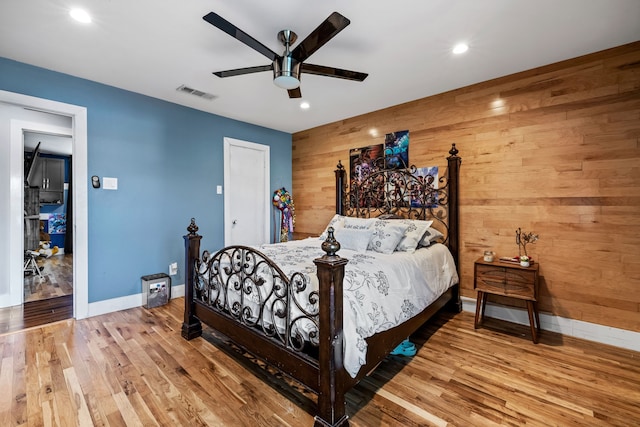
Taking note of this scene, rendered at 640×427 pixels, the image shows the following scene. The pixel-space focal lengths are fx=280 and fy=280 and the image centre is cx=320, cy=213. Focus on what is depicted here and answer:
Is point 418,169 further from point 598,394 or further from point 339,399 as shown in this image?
point 339,399

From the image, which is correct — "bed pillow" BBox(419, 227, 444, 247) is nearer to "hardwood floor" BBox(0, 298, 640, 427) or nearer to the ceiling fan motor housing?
"hardwood floor" BBox(0, 298, 640, 427)

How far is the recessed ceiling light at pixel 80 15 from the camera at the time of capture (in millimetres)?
1993

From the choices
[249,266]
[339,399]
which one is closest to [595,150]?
[339,399]

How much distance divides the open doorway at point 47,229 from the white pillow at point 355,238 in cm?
310

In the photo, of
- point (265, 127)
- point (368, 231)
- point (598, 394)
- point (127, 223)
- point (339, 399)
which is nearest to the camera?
point (339, 399)

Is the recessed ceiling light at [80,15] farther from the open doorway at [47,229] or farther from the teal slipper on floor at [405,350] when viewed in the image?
the teal slipper on floor at [405,350]

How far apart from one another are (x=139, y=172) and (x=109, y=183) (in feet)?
1.12

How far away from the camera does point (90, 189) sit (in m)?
3.09

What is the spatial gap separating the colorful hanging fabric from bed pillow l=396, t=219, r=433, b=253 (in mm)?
2418

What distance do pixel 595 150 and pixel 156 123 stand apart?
4.71 meters

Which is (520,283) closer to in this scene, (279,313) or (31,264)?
(279,313)

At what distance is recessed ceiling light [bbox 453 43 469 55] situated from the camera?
2.39 metres

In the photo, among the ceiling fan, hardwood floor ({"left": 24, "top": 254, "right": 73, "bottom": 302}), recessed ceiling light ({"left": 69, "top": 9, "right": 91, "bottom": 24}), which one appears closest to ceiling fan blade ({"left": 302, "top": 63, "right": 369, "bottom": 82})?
the ceiling fan

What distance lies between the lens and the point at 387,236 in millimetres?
2859
